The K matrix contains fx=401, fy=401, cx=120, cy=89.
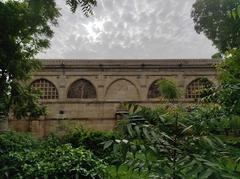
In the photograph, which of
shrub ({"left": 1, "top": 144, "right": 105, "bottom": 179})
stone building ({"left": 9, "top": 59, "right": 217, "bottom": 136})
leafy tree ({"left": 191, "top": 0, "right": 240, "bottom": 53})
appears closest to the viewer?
shrub ({"left": 1, "top": 144, "right": 105, "bottom": 179})

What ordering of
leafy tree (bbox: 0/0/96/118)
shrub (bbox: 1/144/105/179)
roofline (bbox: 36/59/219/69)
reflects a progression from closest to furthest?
shrub (bbox: 1/144/105/179)
leafy tree (bbox: 0/0/96/118)
roofline (bbox: 36/59/219/69)

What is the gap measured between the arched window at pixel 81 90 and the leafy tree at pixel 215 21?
9.53m

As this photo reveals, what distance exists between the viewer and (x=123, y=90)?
31.3m

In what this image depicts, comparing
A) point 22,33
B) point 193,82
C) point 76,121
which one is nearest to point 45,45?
point 22,33

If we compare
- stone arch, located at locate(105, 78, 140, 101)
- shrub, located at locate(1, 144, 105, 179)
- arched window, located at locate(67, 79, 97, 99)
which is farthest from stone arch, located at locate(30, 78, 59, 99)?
shrub, located at locate(1, 144, 105, 179)

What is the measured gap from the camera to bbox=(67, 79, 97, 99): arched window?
3125 centimetres

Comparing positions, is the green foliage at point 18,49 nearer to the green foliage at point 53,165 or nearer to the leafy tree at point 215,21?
the green foliage at point 53,165

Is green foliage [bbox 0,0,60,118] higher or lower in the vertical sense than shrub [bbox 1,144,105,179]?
higher

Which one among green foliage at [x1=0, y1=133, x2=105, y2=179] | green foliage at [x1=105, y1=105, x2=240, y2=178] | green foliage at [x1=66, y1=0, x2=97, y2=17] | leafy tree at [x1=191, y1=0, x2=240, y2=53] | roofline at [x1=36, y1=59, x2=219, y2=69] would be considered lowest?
green foliage at [x1=0, y1=133, x2=105, y2=179]

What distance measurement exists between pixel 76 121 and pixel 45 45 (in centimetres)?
1141

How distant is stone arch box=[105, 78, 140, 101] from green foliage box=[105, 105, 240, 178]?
2839 centimetres

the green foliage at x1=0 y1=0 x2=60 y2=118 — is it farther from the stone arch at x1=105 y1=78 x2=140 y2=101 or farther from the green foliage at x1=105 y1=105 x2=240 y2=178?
the green foliage at x1=105 y1=105 x2=240 y2=178

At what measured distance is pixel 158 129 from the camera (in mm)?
2520

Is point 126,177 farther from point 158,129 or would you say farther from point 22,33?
point 22,33
